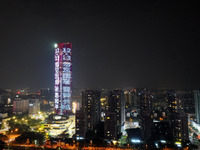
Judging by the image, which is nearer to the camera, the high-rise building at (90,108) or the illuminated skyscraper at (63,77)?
the high-rise building at (90,108)

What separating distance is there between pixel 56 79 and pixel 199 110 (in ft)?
50.9

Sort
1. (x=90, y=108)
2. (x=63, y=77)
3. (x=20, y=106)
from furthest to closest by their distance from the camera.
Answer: (x=20, y=106) → (x=63, y=77) → (x=90, y=108)

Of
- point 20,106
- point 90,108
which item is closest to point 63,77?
point 20,106

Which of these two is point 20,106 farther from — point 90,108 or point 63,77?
point 90,108

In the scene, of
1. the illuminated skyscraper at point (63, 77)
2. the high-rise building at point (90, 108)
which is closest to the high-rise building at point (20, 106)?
the illuminated skyscraper at point (63, 77)

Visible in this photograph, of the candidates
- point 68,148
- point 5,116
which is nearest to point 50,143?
point 68,148

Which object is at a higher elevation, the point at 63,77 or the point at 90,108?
the point at 63,77

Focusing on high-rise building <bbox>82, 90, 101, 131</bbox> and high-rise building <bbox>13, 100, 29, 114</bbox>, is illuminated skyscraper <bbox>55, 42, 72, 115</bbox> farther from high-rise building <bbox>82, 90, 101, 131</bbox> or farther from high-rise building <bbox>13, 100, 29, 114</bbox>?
high-rise building <bbox>82, 90, 101, 131</bbox>

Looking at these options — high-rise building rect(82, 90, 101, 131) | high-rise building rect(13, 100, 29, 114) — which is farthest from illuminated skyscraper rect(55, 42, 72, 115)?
high-rise building rect(82, 90, 101, 131)

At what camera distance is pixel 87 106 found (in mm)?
13516

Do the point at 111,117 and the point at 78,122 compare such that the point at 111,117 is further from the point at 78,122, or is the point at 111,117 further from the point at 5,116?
the point at 5,116

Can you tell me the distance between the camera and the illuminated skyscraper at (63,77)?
1973 centimetres

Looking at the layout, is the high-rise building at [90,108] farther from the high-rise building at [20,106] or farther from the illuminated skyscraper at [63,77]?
the high-rise building at [20,106]

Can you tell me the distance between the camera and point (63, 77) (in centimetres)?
2014
